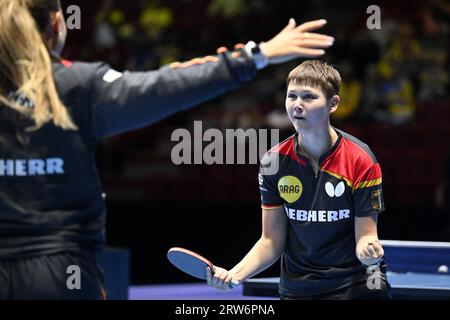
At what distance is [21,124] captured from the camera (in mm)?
2238

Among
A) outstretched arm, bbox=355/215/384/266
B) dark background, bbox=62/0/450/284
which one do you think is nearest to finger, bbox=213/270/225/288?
outstretched arm, bbox=355/215/384/266

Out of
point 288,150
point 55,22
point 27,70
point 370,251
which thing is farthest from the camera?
point 288,150

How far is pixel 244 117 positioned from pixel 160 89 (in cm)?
784

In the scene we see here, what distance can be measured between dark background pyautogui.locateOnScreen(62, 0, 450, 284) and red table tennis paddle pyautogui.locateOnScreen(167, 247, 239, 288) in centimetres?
497

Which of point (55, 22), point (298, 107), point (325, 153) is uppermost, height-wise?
point (55, 22)

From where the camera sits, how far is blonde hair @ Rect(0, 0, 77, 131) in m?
2.20

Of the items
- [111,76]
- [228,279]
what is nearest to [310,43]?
[111,76]

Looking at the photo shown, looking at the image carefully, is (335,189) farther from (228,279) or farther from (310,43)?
(310,43)

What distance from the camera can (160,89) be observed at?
2.22 m

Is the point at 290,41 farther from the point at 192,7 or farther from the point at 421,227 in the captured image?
the point at 192,7

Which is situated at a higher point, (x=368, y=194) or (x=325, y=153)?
(x=325, y=153)

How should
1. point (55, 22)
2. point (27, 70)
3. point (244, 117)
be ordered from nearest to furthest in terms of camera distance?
point (27, 70) → point (55, 22) → point (244, 117)

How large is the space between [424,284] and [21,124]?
2606mm

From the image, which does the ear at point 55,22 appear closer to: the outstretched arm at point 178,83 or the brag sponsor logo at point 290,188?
the outstretched arm at point 178,83
